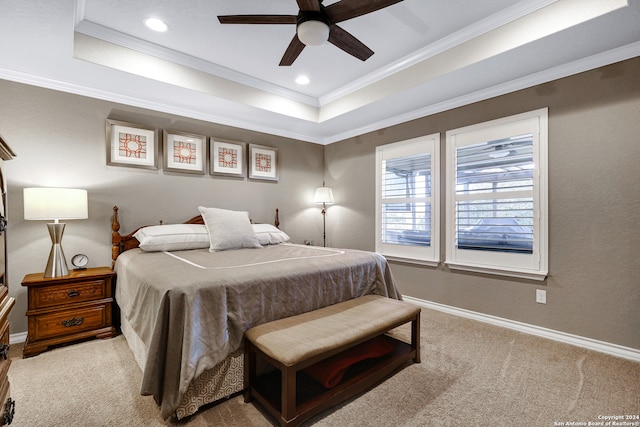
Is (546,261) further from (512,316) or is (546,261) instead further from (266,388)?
(266,388)

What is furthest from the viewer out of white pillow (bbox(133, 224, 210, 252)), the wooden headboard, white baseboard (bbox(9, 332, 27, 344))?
the wooden headboard

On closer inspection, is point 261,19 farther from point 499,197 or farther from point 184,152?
point 499,197

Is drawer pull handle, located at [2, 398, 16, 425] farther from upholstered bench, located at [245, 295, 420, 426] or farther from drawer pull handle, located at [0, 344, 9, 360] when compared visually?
upholstered bench, located at [245, 295, 420, 426]

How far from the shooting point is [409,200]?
147 inches

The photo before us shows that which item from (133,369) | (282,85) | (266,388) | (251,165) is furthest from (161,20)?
(266,388)

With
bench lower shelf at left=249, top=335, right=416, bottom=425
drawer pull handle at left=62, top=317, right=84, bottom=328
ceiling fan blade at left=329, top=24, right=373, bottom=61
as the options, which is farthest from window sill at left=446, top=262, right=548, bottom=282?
drawer pull handle at left=62, top=317, right=84, bottom=328

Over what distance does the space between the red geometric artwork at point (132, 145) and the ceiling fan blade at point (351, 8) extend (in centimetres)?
249

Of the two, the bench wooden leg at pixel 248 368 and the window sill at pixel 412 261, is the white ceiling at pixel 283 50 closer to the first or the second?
the window sill at pixel 412 261

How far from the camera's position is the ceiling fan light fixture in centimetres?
184

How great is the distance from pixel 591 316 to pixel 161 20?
432 centimetres

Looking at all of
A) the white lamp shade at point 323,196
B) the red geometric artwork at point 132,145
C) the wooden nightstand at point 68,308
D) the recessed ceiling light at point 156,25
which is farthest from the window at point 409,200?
the wooden nightstand at point 68,308

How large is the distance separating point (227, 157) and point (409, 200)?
8.04 ft

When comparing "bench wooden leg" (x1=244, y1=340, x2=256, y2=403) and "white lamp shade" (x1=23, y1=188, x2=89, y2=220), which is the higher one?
"white lamp shade" (x1=23, y1=188, x2=89, y2=220)

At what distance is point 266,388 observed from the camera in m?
1.75
